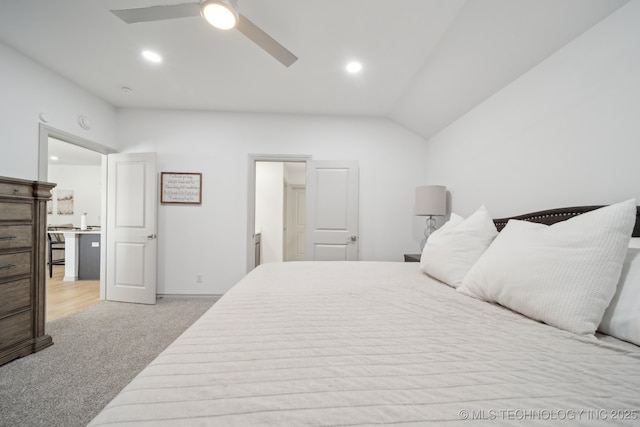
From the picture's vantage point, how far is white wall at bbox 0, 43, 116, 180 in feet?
6.69

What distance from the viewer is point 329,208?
10.9ft

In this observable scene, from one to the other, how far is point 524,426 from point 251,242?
3.16 m

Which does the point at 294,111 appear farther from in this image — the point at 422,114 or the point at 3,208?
the point at 3,208

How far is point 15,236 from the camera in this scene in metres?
1.84

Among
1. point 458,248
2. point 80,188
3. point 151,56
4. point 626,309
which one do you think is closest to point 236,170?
point 151,56

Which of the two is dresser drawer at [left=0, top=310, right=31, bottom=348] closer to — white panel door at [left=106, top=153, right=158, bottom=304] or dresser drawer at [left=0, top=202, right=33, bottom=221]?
dresser drawer at [left=0, top=202, right=33, bottom=221]

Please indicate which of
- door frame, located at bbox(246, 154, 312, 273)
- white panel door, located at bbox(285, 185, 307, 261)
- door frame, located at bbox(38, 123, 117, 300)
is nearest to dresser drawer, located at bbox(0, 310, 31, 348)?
door frame, located at bbox(38, 123, 117, 300)

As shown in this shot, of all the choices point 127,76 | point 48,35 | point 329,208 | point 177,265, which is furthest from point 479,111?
point 177,265

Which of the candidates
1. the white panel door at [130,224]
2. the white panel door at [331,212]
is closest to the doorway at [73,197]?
the white panel door at [130,224]

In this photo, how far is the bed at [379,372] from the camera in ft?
1.54

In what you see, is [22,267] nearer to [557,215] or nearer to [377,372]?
[377,372]

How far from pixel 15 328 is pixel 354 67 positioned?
362 centimetres

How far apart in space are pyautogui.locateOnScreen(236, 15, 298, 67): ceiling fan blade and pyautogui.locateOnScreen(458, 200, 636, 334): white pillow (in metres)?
1.78

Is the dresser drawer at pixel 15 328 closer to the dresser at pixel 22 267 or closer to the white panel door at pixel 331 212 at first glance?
the dresser at pixel 22 267
